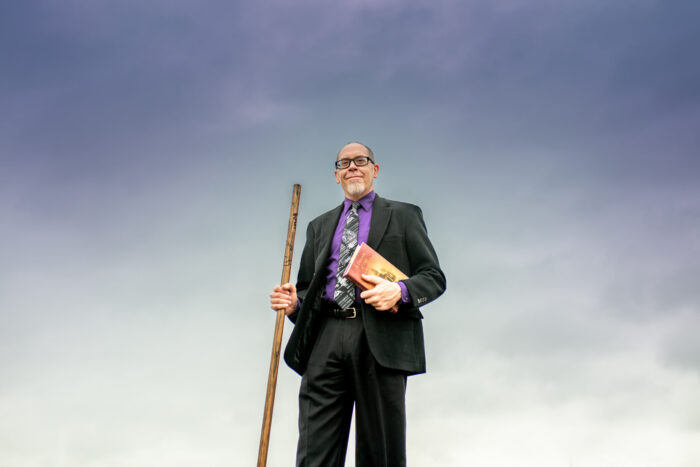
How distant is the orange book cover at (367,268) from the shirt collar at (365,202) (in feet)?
1.84

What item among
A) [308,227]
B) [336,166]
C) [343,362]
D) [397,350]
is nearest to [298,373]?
[343,362]

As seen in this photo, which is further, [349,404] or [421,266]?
[421,266]

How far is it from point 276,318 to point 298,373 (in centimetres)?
47

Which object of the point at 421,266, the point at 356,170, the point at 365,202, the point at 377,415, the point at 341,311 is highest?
the point at 356,170

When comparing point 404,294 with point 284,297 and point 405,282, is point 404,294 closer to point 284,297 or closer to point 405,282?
point 405,282

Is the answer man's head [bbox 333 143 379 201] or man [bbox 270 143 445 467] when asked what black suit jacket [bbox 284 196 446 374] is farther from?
man's head [bbox 333 143 379 201]

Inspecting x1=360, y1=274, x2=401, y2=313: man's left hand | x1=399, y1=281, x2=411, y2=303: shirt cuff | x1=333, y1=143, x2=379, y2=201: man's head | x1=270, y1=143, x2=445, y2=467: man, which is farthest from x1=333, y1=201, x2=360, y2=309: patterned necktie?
x1=399, y1=281, x2=411, y2=303: shirt cuff

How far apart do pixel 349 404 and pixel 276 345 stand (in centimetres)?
67

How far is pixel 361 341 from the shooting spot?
4.41 meters

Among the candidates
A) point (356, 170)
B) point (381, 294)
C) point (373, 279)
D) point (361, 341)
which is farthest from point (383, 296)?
point (356, 170)

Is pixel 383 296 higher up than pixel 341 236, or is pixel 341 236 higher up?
pixel 341 236

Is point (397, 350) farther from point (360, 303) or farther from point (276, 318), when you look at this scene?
point (276, 318)

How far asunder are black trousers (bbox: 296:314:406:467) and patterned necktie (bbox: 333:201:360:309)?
0.15 metres

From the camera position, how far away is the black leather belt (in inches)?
176
